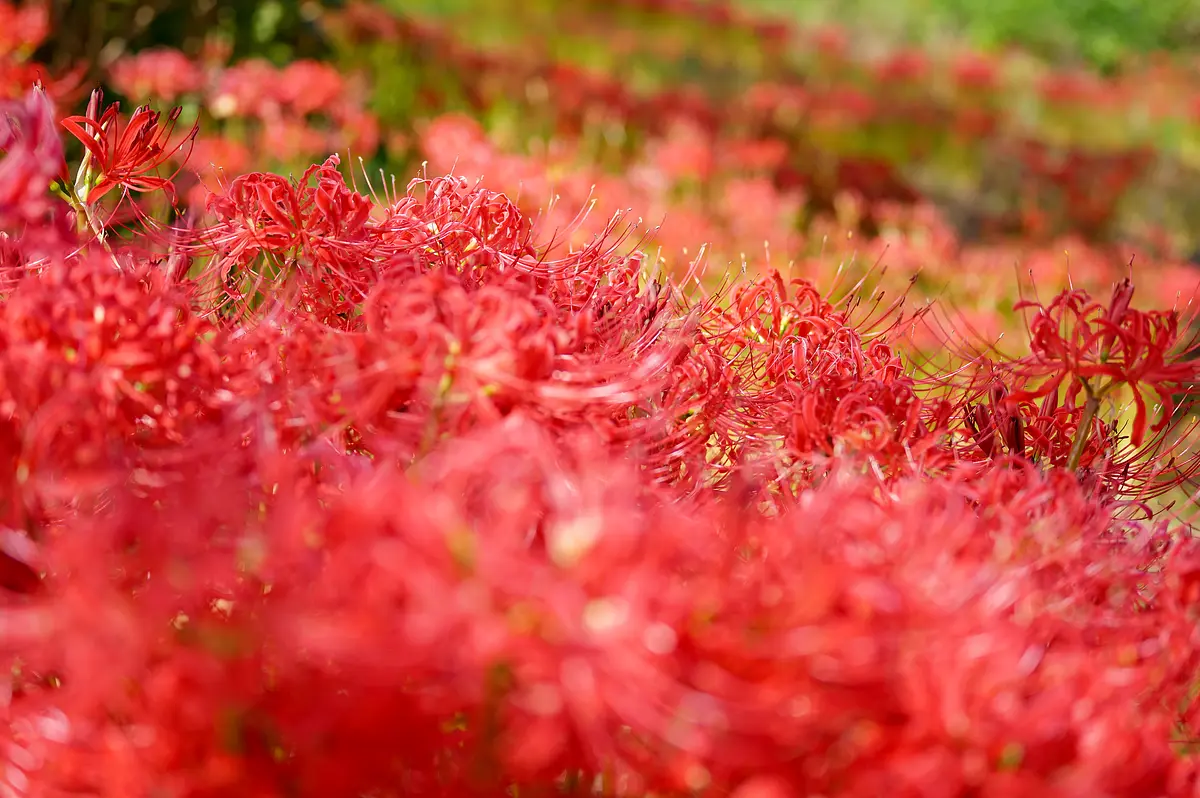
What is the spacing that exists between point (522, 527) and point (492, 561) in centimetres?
7

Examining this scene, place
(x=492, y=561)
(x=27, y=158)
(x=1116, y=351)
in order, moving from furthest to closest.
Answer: (x=1116, y=351) → (x=27, y=158) → (x=492, y=561)

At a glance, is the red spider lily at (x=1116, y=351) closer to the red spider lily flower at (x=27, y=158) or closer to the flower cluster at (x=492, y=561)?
the flower cluster at (x=492, y=561)

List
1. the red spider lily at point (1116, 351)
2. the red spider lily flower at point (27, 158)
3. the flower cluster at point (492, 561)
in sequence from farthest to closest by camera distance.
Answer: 1. the red spider lily at point (1116, 351)
2. the red spider lily flower at point (27, 158)
3. the flower cluster at point (492, 561)

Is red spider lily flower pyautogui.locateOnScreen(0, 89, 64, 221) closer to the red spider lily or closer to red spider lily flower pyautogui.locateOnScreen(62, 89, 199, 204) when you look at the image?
red spider lily flower pyautogui.locateOnScreen(62, 89, 199, 204)

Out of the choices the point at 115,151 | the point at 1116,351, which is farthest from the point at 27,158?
the point at 1116,351

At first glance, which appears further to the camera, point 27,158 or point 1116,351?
point 1116,351

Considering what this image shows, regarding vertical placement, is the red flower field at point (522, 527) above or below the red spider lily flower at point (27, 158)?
below

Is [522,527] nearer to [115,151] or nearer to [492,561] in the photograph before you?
[492,561]

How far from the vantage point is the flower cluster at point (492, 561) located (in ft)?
1.23

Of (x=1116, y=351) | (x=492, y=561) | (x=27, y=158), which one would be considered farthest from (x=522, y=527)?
(x=1116, y=351)

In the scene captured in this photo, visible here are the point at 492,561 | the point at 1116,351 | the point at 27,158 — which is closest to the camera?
the point at 492,561

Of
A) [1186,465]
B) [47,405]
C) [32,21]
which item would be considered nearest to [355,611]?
[47,405]

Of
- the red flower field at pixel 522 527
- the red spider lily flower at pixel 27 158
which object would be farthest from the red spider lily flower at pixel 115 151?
the red spider lily flower at pixel 27 158

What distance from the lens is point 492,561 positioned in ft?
1.21
